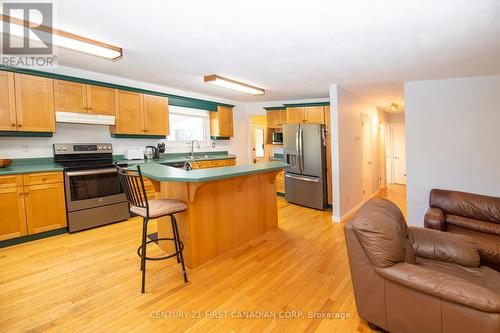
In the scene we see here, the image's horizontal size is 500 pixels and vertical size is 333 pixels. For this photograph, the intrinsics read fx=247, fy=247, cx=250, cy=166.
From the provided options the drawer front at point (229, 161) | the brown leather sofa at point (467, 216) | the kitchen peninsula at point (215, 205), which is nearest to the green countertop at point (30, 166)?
the kitchen peninsula at point (215, 205)

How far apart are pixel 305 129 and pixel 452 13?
297 centimetres

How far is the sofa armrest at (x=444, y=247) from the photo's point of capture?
1.87 metres

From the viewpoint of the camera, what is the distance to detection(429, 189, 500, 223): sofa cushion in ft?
8.97

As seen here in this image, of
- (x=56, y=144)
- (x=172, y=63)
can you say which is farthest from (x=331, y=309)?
(x=56, y=144)

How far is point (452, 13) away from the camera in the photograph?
1.87m

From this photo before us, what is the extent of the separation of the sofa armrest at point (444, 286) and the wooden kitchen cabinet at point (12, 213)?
401 cm

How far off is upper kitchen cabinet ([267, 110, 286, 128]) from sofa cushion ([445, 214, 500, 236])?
370cm

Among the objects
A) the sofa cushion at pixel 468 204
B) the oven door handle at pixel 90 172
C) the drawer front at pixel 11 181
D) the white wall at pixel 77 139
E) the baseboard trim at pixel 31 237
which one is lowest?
the baseboard trim at pixel 31 237

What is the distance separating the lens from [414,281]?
57.0 inches

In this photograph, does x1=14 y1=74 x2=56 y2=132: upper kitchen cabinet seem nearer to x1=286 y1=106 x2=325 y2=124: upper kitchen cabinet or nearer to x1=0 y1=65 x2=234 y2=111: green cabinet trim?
x1=0 y1=65 x2=234 y2=111: green cabinet trim

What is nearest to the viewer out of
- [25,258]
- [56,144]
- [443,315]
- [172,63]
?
[443,315]

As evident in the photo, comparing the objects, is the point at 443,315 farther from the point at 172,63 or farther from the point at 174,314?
the point at 172,63

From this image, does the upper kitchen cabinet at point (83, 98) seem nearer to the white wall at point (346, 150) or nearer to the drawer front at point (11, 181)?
the drawer front at point (11, 181)

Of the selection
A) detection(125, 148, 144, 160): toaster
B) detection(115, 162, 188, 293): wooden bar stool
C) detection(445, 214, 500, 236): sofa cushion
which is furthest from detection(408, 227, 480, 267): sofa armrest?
detection(125, 148, 144, 160): toaster
